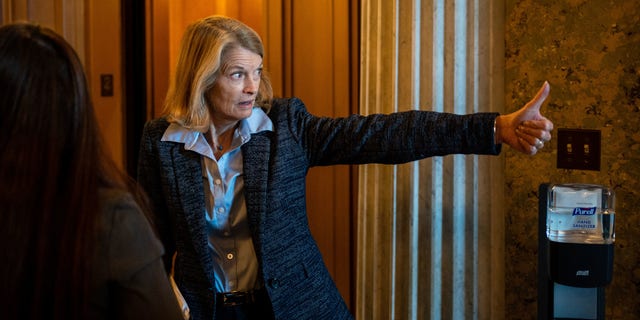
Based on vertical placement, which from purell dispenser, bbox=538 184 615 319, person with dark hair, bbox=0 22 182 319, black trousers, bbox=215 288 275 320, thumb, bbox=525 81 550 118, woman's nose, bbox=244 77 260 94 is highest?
woman's nose, bbox=244 77 260 94

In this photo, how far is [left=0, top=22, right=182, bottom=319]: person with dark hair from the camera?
1.00 meters

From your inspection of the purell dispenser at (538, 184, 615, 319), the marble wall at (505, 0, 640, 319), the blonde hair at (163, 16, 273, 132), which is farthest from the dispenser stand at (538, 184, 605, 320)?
the blonde hair at (163, 16, 273, 132)

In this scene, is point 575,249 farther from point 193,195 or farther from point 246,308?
point 193,195

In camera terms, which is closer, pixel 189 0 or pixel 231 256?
pixel 231 256

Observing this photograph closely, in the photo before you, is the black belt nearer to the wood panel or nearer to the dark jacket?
the dark jacket

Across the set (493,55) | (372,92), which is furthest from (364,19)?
(493,55)

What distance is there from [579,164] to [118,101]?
7.82 ft

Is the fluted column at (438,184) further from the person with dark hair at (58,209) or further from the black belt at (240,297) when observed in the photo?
the person with dark hair at (58,209)

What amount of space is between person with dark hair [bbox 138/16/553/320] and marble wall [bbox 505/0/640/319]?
0.45m

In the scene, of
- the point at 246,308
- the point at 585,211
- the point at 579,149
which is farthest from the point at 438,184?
the point at 246,308

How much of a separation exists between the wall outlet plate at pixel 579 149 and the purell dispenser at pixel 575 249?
0.21 meters

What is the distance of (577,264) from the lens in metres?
1.88

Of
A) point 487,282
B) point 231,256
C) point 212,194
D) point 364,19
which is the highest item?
point 364,19

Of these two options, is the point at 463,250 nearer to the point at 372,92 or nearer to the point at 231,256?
the point at 372,92
